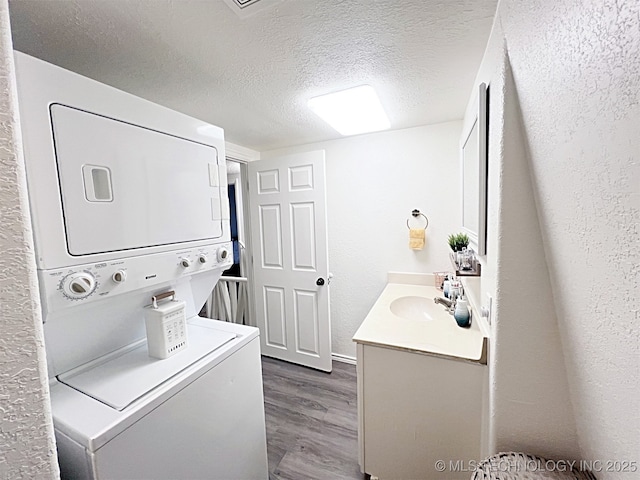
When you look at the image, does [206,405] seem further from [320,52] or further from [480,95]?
[480,95]

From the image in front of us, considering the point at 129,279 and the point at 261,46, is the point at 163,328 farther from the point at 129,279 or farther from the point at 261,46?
the point at 261,46

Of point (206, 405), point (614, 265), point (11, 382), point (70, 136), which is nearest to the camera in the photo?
point (11, 382)

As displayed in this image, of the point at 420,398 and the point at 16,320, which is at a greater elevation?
the point at 16,320

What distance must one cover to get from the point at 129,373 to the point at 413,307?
1780mm

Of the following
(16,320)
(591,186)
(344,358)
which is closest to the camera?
(16,320)

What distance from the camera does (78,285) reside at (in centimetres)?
78

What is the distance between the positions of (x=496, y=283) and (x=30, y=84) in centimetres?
147

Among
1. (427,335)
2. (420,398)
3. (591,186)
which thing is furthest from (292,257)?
(591,186)

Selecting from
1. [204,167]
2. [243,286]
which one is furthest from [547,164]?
[243,286]

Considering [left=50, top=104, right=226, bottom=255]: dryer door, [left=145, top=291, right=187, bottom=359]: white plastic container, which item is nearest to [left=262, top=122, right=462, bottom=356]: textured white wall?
[left=50, top=104, right=226, bottom=255]: dryer door

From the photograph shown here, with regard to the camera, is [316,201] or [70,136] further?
[316,201]

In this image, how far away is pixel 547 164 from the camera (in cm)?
68

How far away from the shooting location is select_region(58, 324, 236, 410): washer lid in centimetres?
91

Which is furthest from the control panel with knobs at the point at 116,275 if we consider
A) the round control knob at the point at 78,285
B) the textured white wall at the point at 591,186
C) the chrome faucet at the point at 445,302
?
the chrome faucet at the point at 445,302
